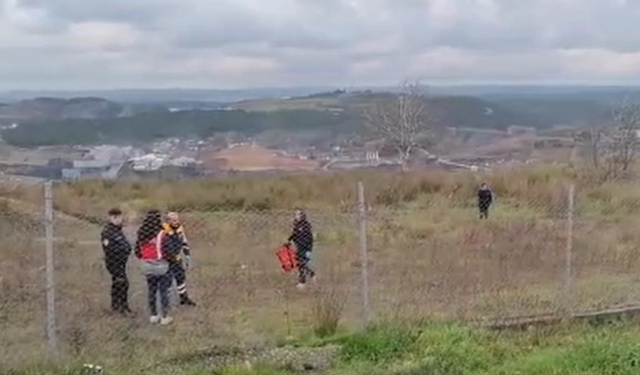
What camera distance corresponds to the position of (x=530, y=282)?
13.9 meters

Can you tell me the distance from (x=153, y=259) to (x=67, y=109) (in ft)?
86.3

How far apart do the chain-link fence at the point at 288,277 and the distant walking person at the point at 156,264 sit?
1.0 inches

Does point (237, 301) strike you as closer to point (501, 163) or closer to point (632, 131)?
point (501, 163)

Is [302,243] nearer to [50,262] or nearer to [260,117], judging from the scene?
[50,262]

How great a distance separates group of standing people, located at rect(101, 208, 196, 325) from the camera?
444 inches

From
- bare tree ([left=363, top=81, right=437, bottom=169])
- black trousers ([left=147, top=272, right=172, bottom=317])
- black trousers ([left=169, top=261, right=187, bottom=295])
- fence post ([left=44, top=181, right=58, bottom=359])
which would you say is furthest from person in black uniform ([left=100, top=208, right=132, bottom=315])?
bare tree ([left=363, top=81, right=437, bottom=169])

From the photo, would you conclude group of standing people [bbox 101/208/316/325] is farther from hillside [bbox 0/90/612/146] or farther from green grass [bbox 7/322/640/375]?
hillside [bbox 0/90/612/146]

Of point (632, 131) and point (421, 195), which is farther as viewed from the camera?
point (632, 131)

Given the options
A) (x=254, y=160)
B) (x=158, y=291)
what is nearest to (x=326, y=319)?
(x=158, y=291)

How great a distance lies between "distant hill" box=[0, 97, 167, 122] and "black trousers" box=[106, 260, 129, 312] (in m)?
17.8

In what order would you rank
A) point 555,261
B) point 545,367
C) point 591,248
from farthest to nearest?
point 591,248
point 555,261
point 545,367

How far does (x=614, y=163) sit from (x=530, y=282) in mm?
27837

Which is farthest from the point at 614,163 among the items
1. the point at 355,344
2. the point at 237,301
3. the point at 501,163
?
the point at 355,344

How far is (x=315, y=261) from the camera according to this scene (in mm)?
16734
